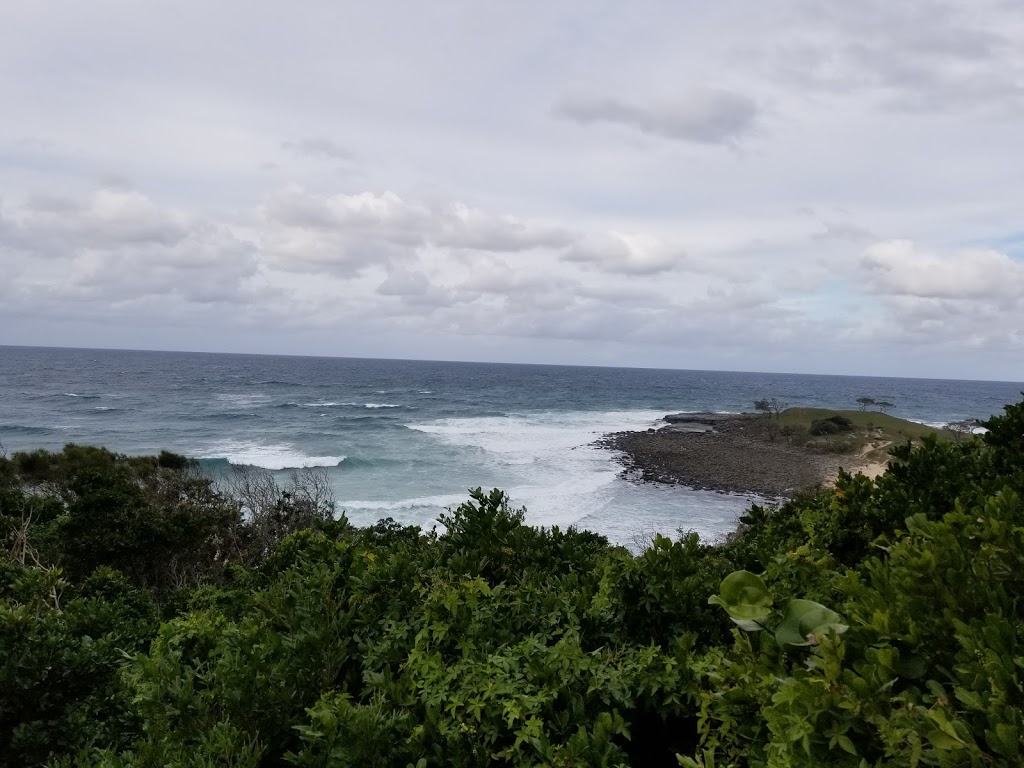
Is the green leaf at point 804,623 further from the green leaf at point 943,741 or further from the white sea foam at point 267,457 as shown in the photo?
the white sea foam at point 267,457

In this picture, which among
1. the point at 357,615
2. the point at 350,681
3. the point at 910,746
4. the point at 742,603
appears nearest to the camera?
the point at 910,746

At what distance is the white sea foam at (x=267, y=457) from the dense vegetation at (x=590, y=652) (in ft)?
104

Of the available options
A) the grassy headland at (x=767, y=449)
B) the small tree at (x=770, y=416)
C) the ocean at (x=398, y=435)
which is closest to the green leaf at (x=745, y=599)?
the ocean at (x=398, y=435)

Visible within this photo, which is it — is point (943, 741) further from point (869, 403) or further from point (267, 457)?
point (869, 403)

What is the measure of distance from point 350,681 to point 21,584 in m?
4.08

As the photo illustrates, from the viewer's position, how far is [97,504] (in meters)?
11.6

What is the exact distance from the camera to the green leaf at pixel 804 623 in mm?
2154

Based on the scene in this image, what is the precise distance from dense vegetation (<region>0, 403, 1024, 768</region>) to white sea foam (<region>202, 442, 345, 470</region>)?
31.7 meters

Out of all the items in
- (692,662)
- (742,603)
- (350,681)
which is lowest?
(350,681)

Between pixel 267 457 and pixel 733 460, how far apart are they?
1134 inches

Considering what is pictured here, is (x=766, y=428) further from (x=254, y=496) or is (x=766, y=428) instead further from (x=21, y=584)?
(x=21, y=584)

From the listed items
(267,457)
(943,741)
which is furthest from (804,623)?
(267,457)

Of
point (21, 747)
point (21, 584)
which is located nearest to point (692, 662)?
point (21, 747)

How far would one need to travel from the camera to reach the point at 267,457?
1527 inches
